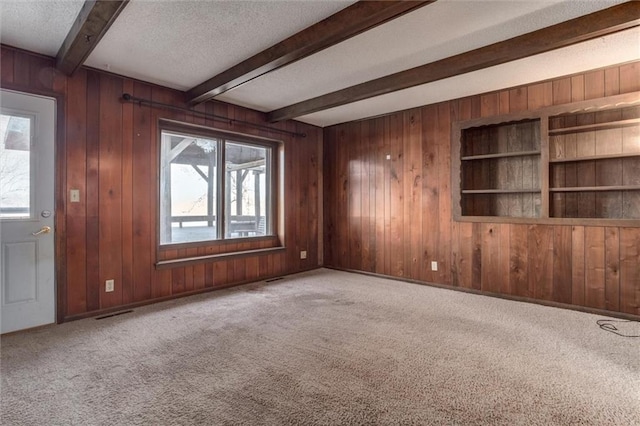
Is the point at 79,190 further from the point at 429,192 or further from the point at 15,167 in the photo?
the point at 429,192

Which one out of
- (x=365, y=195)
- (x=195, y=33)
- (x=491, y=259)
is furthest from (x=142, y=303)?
(x=491, y=259)

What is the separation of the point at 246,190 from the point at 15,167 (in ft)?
8.16

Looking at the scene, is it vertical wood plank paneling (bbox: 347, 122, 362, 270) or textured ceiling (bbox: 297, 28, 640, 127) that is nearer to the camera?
textured ceiling (bbox: 297, 28, 640, 127)

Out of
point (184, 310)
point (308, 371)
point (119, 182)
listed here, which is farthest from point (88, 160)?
point (308, 371)

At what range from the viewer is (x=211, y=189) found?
420 centimetres

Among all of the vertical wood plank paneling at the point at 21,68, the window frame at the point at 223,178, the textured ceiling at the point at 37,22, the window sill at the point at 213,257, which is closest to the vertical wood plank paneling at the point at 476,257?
the window sill at the point at 213,257

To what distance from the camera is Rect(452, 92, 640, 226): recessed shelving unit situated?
312 cm

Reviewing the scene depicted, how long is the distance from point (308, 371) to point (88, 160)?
9.29 ft

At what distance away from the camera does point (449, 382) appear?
75.4 inches

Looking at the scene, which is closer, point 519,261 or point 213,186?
point 519,261

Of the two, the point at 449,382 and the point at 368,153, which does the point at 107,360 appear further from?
the point at 368,153

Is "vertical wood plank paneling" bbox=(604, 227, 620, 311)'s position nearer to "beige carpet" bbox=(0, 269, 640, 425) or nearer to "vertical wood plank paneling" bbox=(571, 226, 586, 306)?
"vertical wood plank paneling" bbox=(571, 226, 586, 306)

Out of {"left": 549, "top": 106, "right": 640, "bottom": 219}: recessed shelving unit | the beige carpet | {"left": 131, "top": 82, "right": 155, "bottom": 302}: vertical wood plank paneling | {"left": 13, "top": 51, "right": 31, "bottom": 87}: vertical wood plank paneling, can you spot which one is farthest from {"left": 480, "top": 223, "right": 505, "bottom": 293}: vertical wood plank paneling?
{"left": 13, "top": 51, "right": 31, "bottom": 87}: vertical wood plank paneling

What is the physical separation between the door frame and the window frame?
84 centimetres
